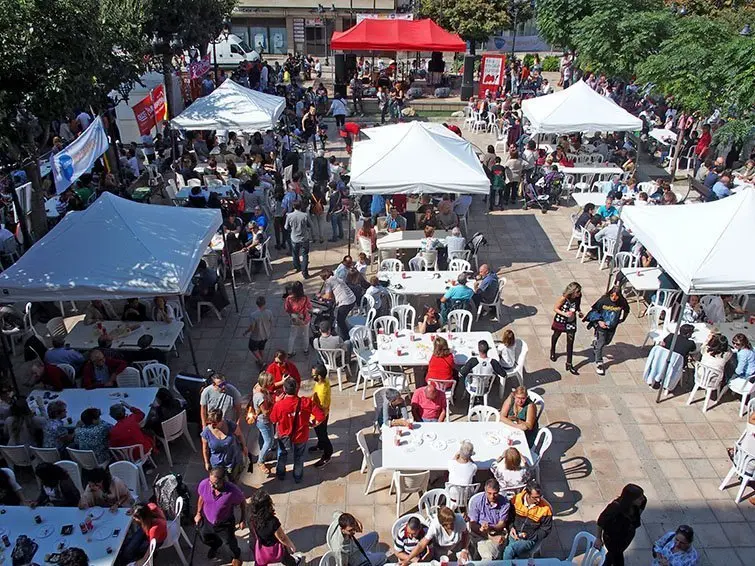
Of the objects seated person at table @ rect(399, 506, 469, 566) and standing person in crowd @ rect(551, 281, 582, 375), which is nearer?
seated person at table @ rect(399, 506, 469, 566)

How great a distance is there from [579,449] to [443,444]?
207 cm

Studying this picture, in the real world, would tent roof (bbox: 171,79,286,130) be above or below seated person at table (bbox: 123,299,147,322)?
above

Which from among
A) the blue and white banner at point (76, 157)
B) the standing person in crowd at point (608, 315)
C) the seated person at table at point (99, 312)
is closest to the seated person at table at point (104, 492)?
the seated person at table at point (99, 312)

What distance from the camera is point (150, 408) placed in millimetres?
7617

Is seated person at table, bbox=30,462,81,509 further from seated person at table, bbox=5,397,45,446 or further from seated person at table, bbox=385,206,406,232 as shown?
seated person at table, bbox=385,206,406,232

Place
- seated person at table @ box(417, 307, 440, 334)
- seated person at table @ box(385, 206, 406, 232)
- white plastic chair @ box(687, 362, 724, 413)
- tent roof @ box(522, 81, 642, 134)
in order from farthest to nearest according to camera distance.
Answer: tent roof @ box(522, 81, 642, 134), seated person at table @ box(385, 206, 406, 232), seated person at table @ box(417, 307, 440, 334), white plastic chair @ box(687, 362, 724, 413)

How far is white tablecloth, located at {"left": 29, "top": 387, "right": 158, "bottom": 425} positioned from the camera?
Answer: 7668 mm

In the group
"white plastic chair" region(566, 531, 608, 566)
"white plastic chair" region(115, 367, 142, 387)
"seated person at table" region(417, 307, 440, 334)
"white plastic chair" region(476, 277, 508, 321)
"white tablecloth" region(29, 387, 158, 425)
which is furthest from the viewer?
"white plastic chair" region(476, 277, 508, 321)

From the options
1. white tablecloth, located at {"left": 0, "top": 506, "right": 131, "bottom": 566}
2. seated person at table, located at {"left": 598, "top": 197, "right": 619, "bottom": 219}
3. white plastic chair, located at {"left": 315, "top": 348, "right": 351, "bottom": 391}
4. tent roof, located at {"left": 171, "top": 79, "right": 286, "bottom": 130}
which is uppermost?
tent roof, located at {"left": 171, "top": 79, "right": 286, "bottom": 130}

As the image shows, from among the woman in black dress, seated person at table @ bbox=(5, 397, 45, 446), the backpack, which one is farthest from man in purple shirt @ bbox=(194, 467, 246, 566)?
the woman in black dress

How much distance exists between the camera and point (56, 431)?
699 centimetres

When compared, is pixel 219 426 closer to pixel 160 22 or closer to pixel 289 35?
pixel 160 22

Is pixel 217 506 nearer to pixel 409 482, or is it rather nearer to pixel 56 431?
pixel 409 482

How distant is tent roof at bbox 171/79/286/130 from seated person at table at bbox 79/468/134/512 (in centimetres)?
1041
